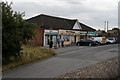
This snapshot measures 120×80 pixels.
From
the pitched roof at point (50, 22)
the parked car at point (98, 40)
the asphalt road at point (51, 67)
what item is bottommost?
the asphalt road at point (51, 67)

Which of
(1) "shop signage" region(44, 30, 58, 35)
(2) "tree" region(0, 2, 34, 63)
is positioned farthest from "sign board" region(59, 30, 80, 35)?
(2) "tree" region(0, 2, 34, 63)

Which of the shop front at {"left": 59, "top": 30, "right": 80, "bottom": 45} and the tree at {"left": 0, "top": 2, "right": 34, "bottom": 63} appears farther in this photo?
the shop front at {"left": 59, "top": 30, "right": 80, "bottom": 45}

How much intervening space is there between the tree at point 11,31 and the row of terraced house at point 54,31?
52.3 feet

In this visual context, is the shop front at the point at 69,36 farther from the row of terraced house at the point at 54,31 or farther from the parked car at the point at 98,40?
the parked car at the point at 98,40

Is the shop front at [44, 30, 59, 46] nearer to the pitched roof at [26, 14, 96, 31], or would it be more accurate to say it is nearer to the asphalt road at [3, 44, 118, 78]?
the pitched roof at [26, 14, 96, 31]

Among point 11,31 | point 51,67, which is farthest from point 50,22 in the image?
point 51,67

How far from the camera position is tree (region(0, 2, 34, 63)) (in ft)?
38.2

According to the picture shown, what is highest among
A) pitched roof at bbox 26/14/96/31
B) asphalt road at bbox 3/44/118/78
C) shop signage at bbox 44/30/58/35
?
pitched roof at bbox 26/14/96/31

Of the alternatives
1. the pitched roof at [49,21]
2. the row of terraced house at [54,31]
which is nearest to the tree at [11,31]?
the row of terraced house at [54,31]

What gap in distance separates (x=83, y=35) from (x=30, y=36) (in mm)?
34513

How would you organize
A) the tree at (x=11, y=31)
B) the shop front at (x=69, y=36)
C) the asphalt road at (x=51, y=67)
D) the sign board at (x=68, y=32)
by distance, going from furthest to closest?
the shop front at (x=69, y=36) → the sign board at (x=68, y=32) → the tree at (x=11, y=31) → the asphalt road at (x=51, y=67)

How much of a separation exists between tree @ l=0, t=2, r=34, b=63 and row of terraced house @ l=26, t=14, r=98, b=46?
15933mm

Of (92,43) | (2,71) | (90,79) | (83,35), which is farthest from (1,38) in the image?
(83,35)

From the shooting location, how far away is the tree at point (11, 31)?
11.7m
